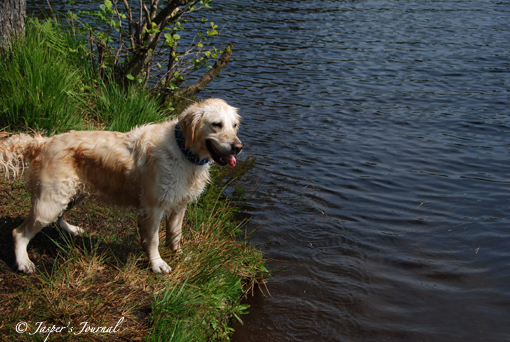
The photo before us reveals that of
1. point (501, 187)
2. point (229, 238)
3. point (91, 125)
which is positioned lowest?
point (501, 187)

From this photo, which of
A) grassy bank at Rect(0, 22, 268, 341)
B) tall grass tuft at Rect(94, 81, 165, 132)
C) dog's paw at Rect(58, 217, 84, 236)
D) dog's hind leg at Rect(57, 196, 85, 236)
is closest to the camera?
grassy bank at Rect(0, 22, 268, 341)

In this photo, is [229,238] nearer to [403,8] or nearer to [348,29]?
[348,29]

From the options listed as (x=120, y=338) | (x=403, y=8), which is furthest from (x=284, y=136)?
(x=403, y=8)

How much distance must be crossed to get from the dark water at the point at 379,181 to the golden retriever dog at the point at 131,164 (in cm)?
157

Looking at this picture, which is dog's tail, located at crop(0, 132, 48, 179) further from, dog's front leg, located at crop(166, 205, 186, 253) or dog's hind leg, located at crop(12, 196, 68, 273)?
dog's front leg, located at crop(166, 205, 186, 253)

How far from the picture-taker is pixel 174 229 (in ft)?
15.4

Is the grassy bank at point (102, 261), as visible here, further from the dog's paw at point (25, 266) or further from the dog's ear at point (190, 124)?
the dog's ear at point (190, 124)

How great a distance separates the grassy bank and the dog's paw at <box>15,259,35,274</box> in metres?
0.09

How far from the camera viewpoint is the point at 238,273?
15.8 feet

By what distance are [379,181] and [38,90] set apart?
5690 millimetres

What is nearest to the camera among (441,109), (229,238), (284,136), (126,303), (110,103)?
(126,303)

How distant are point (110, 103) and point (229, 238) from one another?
3076mm

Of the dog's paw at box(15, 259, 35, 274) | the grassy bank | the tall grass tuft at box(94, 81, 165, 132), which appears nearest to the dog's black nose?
the grassy bank

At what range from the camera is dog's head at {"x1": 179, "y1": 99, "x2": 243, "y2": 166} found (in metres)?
4.14
